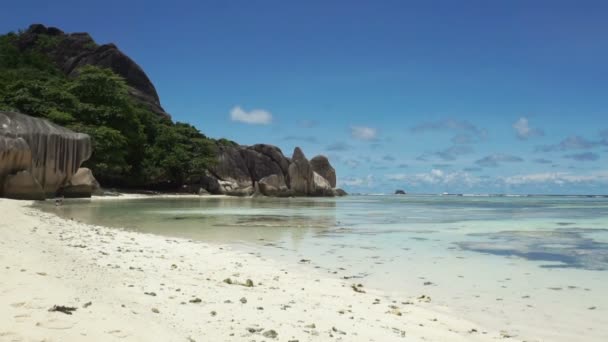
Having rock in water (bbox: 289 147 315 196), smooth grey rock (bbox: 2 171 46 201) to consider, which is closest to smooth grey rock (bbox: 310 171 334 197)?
rock in water (bbox: 289 147 315 196)

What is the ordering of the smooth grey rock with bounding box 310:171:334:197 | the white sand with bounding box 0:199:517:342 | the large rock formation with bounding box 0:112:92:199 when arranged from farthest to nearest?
the smooth grey rock with bounding box 310:171:334:197 → the large rock formation with bounding box 0:112:92:199 → the white sand with bounding box 0:199:517:342

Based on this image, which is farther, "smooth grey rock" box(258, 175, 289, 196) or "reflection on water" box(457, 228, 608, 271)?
"smooth grey rock" box(258, 175, 289, 196)

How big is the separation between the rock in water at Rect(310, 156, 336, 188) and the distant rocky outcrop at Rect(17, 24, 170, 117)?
19375 mm

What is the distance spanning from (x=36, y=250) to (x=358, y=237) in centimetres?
729

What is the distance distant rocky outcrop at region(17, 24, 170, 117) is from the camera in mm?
58875

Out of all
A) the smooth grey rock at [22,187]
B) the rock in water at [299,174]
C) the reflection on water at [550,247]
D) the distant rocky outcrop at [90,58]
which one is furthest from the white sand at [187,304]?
the distant rocky outcrop at [90,58]

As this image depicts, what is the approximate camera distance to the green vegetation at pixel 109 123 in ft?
109

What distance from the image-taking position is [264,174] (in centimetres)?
5884

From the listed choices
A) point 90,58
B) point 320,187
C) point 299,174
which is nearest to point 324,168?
point 320,187

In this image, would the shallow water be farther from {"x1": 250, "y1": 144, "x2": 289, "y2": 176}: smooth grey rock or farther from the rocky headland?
{"x1": 250, "y1": 144, "x2": 289, "y2": 176}: smooth grey rock

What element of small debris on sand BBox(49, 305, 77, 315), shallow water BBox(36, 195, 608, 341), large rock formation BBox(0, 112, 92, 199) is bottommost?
shallow water BBox(36, 195, 608, 341)

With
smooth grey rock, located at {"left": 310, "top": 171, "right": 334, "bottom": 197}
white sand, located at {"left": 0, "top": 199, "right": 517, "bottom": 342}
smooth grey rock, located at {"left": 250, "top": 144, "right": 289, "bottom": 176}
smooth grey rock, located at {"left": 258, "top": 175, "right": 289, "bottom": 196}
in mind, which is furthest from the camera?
smooth grey rock, located at {"left": 250, "top": 144, "right": 289, "bottom": 176}

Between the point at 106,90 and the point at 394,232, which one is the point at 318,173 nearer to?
the point at 106,90

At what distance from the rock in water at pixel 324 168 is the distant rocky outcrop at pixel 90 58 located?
19.4 metres
